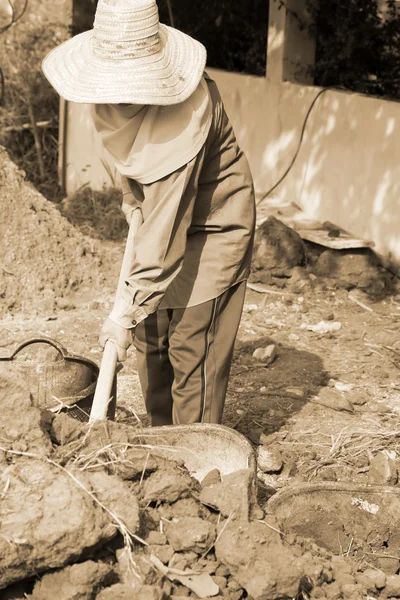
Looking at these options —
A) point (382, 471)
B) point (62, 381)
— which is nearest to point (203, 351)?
point (62, 381)

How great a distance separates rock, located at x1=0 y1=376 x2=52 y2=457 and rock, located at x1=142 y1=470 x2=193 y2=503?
0.32 meters

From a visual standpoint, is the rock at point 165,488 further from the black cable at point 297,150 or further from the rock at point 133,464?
the black cable at point 297,150

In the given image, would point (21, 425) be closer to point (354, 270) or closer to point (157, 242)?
point (157, 242)

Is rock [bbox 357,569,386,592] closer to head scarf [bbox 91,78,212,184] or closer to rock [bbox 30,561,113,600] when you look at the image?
rock [bbox 30,561,113,600]

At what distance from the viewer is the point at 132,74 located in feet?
9.66

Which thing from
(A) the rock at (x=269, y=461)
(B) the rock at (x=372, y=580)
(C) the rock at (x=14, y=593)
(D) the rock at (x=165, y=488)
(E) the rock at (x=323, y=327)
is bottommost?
(E) the rock at (x=323, y=327)

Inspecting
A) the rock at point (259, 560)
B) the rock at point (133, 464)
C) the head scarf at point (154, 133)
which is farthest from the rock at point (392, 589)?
the head scarf at point (154, 133)

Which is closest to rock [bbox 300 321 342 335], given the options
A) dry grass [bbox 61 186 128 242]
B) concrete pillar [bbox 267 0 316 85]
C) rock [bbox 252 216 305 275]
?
rock [bbox 252 216 305 275]

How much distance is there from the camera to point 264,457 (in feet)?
13.5

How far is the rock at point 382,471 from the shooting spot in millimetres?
3756

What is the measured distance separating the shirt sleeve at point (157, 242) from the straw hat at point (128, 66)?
10.6 inches

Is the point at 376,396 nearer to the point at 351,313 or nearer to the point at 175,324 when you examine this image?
the point at 351,313

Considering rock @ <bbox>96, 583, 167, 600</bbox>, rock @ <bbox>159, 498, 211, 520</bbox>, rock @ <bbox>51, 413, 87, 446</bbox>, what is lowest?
rock @ <bbox>96, 583, 167, 600</bbox>

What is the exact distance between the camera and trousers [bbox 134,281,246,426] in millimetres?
3475
